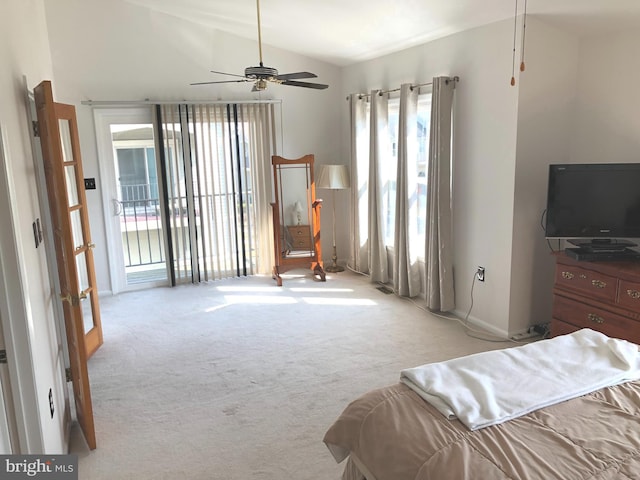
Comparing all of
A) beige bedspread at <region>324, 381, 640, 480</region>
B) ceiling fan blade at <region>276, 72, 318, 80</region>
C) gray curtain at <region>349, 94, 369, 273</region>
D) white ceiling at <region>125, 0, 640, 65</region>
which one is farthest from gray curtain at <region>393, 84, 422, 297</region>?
beige bedspread at <region>324, 381, 640, 480</region>

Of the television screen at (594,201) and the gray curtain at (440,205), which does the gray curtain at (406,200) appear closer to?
the gray curtain at (440,205)

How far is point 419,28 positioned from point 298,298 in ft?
9.38

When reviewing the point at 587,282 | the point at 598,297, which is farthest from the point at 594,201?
the point at 598,297

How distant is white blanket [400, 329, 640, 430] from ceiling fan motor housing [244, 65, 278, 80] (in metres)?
2.29

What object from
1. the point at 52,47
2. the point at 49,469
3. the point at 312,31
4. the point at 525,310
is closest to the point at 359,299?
the point at 525,310

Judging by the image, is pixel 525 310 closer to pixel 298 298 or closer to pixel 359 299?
pixel 359 299

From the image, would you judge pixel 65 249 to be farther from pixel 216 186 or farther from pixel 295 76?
pixel 216 186

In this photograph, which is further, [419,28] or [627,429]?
[419,28]

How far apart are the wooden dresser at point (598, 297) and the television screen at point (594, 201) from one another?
25 centimetres

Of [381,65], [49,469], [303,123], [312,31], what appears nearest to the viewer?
[49,469]

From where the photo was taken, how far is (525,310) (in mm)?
4133

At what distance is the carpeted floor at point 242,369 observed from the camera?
264cm

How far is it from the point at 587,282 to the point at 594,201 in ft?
1.99

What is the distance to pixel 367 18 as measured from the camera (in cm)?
432
